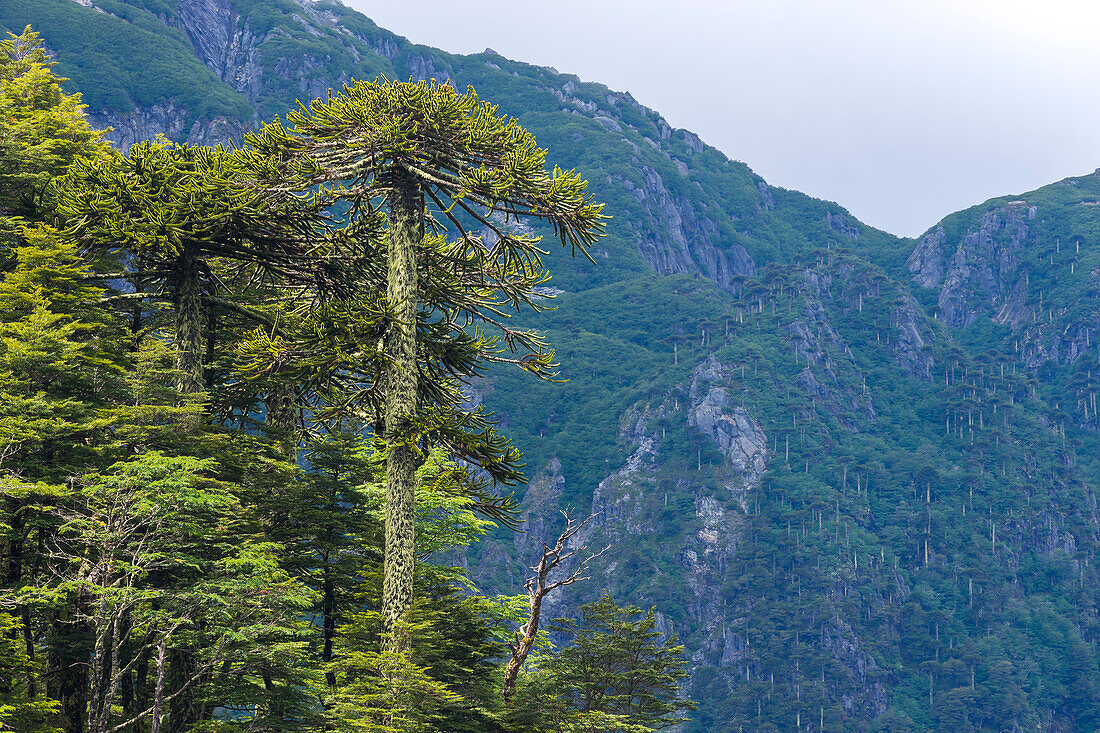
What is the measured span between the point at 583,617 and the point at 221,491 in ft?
88.7

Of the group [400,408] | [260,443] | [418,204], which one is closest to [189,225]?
[260,443]

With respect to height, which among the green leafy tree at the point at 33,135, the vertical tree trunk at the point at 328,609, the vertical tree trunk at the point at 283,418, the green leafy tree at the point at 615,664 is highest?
the green leafy tree at the point at 33,135

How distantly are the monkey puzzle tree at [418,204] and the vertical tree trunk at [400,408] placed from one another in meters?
0.02

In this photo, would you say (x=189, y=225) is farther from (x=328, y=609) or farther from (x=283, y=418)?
(x=328, y=609)

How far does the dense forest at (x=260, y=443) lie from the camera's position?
18.1 m

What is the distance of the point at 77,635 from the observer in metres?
18.9

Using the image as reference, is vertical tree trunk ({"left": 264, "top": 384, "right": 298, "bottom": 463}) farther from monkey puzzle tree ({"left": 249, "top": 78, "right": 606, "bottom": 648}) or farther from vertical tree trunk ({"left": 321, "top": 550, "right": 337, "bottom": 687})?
monkey puzzle tree ({"left": 249, "top": 78, "right": 606, "bottom": 648})

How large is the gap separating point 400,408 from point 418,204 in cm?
453

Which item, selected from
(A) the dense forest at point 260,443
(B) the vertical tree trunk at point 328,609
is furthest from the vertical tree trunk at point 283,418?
(B) the vertical tree trunk at point 328,609

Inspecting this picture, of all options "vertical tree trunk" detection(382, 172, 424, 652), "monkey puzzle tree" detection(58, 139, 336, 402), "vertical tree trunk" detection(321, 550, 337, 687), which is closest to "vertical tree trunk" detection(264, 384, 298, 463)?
"monkey puzzle tree" detection(58, 139, 336, 402)

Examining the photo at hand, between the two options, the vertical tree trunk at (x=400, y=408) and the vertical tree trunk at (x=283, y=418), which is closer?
the vertical tree trunk at (x=400, y=408)

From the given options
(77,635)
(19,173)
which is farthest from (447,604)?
(19,173)

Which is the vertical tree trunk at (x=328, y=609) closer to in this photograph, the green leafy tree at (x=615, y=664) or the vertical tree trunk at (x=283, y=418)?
the vertical tree trunk at (x=283, y=418)

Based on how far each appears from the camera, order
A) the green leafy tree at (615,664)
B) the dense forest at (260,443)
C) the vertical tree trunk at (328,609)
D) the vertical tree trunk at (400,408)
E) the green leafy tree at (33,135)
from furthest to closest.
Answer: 1. the green leafy tree at (615,664)
2. the green leafy tree at (33,135)
3. the vertical tree trunk at (328,609)
4. the vertical tree trunk at (400,408)
5. the dense forest at (260,443)
